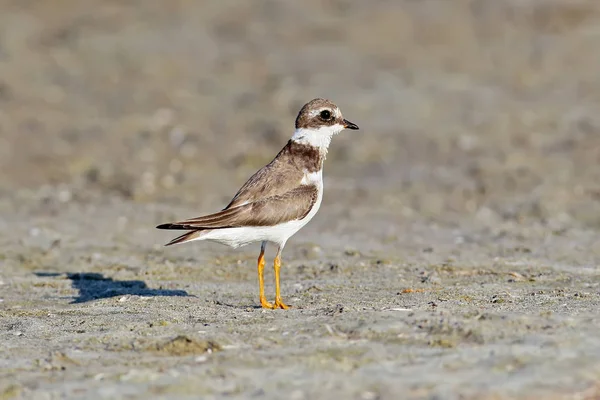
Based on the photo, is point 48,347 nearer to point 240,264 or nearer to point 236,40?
point 240,264

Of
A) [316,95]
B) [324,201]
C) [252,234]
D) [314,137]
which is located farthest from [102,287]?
[316,95]

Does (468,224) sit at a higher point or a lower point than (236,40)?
lower

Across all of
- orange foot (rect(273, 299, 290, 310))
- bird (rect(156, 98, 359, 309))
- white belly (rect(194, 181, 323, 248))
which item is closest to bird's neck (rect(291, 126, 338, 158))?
bird (rect(156, 98, 359, 309))

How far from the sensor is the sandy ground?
5891 millimetres

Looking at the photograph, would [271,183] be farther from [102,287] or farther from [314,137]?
[102,287]

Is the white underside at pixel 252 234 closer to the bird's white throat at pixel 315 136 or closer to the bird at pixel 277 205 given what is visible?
the bird at pixel 277 205

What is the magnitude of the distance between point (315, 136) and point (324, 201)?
4.87 metres

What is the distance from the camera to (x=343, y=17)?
22.4 metres

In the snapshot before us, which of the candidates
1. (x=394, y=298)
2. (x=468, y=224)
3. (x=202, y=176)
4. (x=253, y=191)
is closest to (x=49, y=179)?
(x=202, y=176)

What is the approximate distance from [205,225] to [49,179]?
24.2 ft

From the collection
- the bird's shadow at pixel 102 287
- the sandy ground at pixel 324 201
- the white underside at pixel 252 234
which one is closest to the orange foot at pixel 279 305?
the sandy ground at pixel 324 201

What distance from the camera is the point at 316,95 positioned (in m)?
18.3

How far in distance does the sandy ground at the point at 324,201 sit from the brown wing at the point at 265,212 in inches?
26.5

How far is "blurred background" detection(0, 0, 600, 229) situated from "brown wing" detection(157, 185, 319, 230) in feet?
16.2
